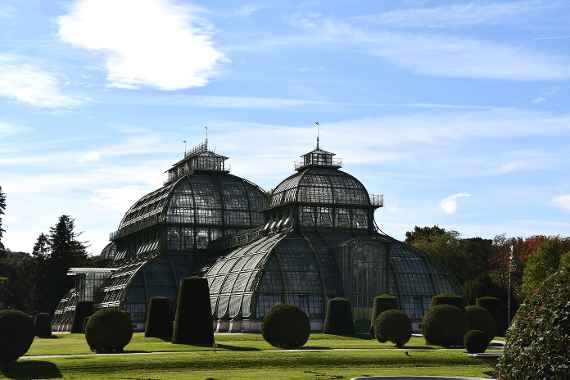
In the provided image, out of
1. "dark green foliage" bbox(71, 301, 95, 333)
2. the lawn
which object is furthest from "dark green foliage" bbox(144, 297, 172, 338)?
"dark green foliage" bbox(71, 301, 95, 333)

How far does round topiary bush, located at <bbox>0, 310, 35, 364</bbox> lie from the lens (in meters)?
54.3

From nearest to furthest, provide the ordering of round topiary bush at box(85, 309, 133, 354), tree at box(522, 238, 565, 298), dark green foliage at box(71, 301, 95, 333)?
round topiary bush at box(85, 309, 133, 354)
dark green foliage at box(71, 301, 95, 333)
tree at box(522, 238, 565, 298)

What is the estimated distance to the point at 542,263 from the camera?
10375cm

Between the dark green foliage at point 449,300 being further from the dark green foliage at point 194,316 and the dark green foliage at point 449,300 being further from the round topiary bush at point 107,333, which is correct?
the round topiary bush at point 107,333

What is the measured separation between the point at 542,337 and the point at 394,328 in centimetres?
5193

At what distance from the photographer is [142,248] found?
4781 inches

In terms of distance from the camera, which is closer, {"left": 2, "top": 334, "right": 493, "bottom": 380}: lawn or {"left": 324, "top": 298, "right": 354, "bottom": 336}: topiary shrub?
{"left": 2, "top": 334, "right": 493, "bottom": 380}: lawn

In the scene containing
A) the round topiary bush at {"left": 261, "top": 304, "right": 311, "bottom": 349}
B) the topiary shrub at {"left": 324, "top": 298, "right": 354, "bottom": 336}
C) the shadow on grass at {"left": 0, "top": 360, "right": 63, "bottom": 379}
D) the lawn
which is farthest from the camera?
the topiary shrub at {"left": 324, "top": 298, "right": 354, "bottom": 336}

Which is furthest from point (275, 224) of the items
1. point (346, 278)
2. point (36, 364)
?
point (36, 364)

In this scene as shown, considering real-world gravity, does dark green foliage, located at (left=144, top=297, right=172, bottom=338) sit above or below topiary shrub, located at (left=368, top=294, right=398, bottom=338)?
below

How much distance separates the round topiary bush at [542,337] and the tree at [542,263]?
3322 inches

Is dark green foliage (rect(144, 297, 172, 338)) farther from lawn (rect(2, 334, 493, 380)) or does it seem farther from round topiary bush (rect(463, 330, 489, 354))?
round topiary bush (rect(463, 330, 489, 354))

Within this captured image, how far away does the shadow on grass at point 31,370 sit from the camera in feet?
167

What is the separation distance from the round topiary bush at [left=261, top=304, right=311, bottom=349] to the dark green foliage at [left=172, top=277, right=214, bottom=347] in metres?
4.37
